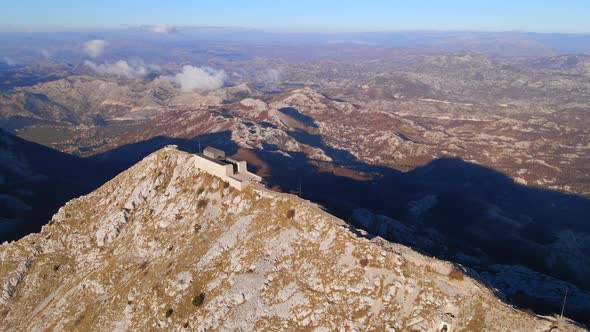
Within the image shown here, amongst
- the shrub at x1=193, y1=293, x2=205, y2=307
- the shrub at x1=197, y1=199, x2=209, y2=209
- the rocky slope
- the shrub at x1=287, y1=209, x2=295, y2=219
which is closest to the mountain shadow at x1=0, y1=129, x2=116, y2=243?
the rocky slope

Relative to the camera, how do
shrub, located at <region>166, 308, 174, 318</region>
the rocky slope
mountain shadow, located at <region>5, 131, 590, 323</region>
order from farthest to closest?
1. mountain shadow, located at <region>5, 131, 590, 323</region>
2. shrub, located at <region>166, 308, 174, 318</region>
3. the rocky slope

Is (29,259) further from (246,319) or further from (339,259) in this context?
(339,259)

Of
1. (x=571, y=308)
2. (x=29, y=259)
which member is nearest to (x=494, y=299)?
(x=571, y=308)

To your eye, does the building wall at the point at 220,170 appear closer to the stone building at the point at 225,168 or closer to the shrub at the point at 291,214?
the stone building at the point at 225,168

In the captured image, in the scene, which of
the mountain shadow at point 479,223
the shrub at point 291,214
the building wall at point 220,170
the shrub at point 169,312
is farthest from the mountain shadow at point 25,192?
the shrub at point 291,214

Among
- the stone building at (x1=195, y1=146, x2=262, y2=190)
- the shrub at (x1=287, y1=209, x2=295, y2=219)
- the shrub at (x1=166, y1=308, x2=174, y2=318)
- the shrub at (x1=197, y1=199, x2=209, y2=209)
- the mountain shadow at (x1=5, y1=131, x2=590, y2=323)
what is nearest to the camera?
the shrub at (x1=166, y1=308, x2=174, y2=318)

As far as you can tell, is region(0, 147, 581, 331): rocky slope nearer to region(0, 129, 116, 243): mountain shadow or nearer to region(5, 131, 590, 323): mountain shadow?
region(5, 131, 590, 323): mountain shadow

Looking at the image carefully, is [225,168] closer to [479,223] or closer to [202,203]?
[202,203]

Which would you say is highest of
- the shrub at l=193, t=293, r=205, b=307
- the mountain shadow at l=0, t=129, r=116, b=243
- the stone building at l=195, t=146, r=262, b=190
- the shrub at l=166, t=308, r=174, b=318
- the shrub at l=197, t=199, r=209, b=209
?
the stone building at l=195, t=146, r=262, b=190
